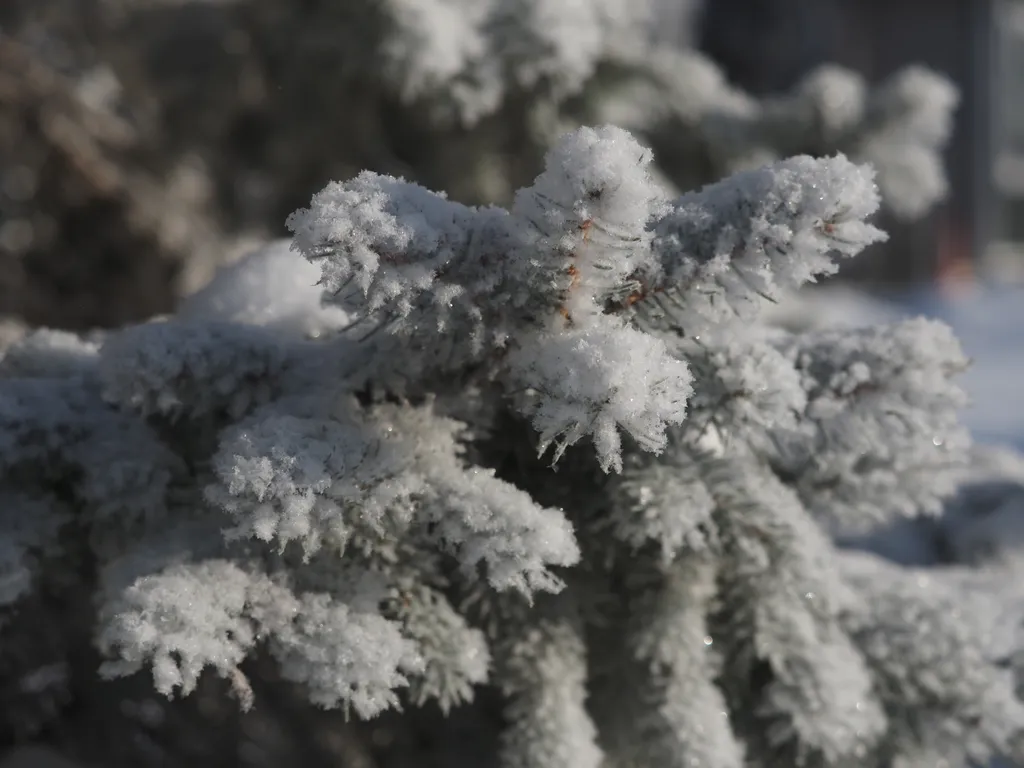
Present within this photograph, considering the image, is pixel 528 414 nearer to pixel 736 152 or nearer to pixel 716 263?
pixel 716 263

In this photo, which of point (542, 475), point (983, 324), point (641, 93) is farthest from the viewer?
point (983, 324)

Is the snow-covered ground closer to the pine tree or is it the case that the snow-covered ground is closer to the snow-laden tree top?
the snow-laden tree top

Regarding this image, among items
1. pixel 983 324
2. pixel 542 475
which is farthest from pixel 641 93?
pixel 983 324

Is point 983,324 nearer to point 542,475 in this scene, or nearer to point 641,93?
point 641,93

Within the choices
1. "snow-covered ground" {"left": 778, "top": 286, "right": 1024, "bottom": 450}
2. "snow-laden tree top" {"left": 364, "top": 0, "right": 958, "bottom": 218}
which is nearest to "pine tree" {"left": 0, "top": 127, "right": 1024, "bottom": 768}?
"snow-laden tree top" {"left": 364, "top": 0, "right": 958, "bottom": 218}

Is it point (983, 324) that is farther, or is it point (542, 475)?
point (983, 324)

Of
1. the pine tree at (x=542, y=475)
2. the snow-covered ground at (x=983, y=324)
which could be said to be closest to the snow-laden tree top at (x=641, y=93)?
the snow-covered ground at (x=983, y=324)

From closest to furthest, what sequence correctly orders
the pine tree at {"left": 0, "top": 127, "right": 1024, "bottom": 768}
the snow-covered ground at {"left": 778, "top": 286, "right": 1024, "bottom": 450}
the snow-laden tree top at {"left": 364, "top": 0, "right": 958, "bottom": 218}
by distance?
the pine tree at {"left": 0, "top": 127, "right": 1024, "bottom": 768}
the snow-laden tree top at {"left": 364, "top": 0, "right": 958, "bottom": 218}
the snow-covered ground at {"left": 778, "top": 286, "right": 1024, "bottom": 450}

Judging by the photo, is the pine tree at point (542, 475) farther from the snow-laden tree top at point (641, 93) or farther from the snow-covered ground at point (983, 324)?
the snow-covered ground at point (983, 324)
